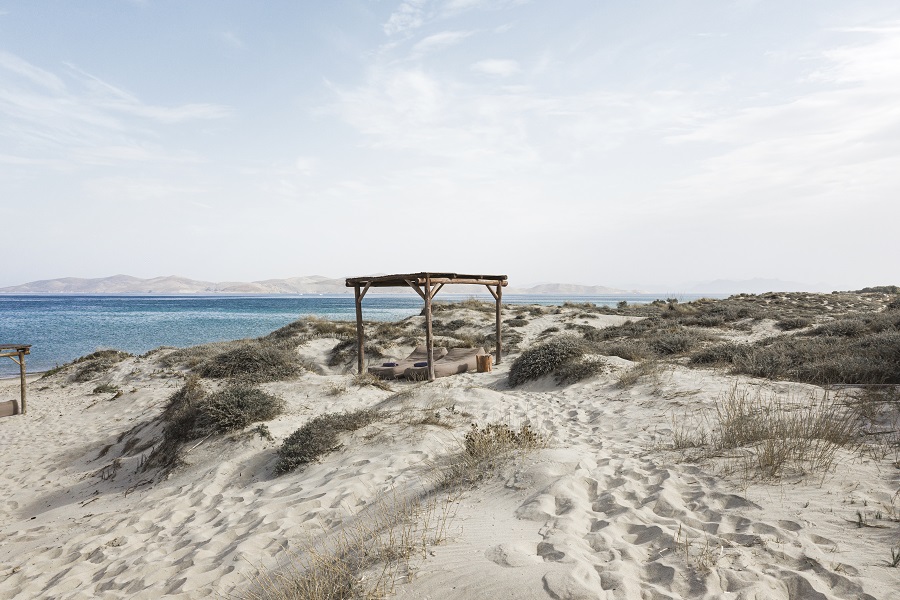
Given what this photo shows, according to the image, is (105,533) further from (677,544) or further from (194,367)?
(194,367)

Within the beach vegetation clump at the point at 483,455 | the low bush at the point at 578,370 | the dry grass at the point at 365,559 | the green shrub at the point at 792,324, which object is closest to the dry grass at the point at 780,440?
the beach vegetation clump at the point at 483,455

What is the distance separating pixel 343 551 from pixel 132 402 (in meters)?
13.0

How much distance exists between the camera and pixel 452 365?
566 inches

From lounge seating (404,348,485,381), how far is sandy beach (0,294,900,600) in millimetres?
2318

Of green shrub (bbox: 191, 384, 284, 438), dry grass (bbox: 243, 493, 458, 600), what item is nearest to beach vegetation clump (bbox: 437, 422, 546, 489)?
dry grass (bbox: 243, 493, 458, 600)

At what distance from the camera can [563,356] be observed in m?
12.1

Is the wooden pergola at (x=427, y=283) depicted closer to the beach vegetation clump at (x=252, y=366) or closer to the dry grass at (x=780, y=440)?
the beach vegetation clump at (x=252, y=366)

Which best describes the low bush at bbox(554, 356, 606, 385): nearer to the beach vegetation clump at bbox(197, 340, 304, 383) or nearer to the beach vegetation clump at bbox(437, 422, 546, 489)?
the beach vegetation clump at bbox(437, 422, 546, 489)

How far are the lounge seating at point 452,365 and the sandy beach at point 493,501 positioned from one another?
232cm

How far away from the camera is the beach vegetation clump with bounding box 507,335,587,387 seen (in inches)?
473

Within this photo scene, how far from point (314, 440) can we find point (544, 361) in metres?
6.91

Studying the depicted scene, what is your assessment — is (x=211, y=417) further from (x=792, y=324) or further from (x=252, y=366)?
(x=792, y=324)

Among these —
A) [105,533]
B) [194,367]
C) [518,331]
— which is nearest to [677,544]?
[105,533]

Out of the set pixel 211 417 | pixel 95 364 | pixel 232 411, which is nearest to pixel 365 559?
pixel 232 411
